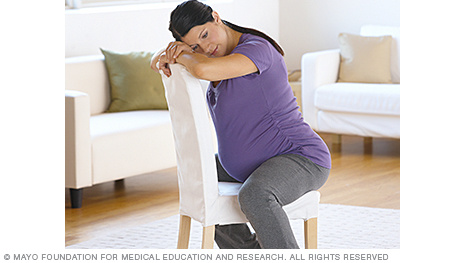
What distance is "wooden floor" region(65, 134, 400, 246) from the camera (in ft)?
11.7

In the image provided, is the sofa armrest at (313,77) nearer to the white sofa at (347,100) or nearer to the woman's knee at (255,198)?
the white sofa at (347,100)

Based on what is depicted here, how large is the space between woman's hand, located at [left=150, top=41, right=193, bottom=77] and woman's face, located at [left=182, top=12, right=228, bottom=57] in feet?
0.07

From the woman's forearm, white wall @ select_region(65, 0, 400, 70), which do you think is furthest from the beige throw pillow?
the woman's forearm

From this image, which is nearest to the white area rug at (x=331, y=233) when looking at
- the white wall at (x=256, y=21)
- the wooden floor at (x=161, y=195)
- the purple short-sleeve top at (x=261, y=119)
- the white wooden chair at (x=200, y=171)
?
the wooden floor at (x=161, y=195)

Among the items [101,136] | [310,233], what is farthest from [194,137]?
[101,136]

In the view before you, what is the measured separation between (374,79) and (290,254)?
397cm

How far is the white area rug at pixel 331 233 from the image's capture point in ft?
10.4

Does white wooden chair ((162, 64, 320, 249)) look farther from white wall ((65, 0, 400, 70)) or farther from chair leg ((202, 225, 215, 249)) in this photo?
white wall ((65, 0, 400, 70))

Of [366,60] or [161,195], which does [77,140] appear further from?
[366,60]

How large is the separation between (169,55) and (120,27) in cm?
327

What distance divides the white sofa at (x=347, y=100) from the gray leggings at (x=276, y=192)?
2.78m

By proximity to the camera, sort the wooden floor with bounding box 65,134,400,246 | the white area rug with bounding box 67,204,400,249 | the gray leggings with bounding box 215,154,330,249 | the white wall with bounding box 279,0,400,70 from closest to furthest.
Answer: the gray leggings with bounding box 215,154,330,249, the white area rug with bounding box 67,204,400,249, the wooden floor with bounding box 65,134,400,246, the white wall with bounding box 279,0,400,70

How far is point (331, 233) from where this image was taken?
3342mm
